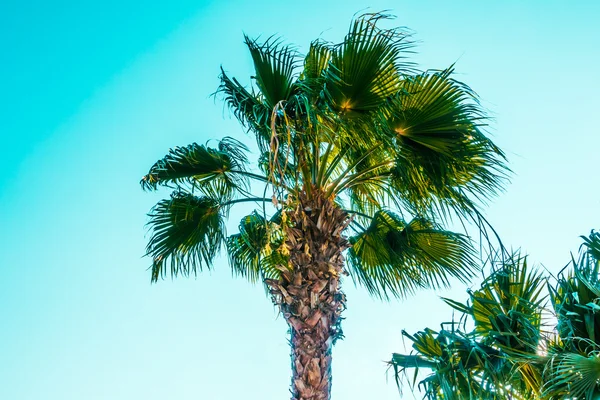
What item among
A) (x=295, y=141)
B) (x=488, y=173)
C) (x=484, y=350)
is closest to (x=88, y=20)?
(x=295, y=141)

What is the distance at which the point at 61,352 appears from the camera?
352 inches

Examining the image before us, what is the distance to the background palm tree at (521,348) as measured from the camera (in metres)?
3.77

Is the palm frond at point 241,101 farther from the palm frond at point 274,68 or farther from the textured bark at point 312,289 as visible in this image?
the textured bark at point 312,289

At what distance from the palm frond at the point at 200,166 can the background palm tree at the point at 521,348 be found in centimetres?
235

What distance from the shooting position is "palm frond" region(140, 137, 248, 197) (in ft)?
18.5

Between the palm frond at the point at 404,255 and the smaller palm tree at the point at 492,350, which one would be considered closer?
the smaller palm tree at the point at 492,350

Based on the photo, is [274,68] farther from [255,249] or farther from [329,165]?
[255,249]

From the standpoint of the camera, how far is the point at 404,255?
599 cm

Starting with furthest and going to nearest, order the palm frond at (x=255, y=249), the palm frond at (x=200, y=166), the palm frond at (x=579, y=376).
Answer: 1. the palm frond at (x=255, y=249)
2. the palm frond at (x=200, y=166)
3. the palm frond at (x=579, y=376)

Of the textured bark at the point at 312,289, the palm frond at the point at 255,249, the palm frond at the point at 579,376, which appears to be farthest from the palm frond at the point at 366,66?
the palm frond at the point at 579,376

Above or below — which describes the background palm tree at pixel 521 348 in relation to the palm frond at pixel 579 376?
above

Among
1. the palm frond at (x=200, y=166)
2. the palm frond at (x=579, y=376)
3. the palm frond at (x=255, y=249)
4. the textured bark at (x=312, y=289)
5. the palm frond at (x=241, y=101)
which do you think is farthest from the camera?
the palm frond at (x=255, y=249)

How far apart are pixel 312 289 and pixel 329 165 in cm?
126

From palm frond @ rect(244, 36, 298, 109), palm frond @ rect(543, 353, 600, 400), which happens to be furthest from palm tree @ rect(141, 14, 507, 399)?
palm frond @ rect(543, 353, 600, 400)
